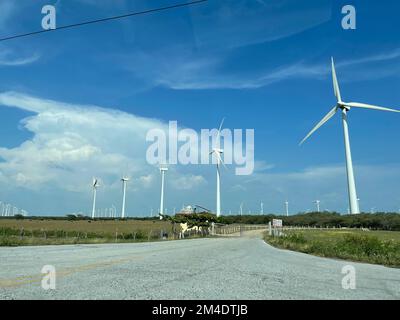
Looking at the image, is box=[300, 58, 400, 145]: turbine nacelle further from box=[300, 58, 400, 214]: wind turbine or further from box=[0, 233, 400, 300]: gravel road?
box=[0, 233, 400, 300]: gravel road

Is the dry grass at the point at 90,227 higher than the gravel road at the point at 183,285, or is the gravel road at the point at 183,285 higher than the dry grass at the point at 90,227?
the dry grass at the point at 90,227

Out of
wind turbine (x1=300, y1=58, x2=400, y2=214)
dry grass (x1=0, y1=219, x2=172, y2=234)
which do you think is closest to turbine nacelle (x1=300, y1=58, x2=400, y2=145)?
wind turbine (x1=300, y1=58, x2=400, y2=214)

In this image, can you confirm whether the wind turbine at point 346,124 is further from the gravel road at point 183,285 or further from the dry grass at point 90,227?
the gravel road at point 183,285

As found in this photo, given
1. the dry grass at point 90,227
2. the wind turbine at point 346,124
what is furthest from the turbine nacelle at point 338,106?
the dry grass at point 90,227

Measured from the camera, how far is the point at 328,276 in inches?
504

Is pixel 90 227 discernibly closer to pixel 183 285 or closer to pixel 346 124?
pixel 346 124

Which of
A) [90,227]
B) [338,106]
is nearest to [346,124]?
[338,106]

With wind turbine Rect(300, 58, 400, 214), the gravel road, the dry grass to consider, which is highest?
wind turbine Rect(300, 58, 400, 214)

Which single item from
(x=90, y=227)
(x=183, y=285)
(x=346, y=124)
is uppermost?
(x=346, y=124)

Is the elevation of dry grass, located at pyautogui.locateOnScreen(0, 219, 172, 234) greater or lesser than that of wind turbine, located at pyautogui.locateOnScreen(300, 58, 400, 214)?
lesser
